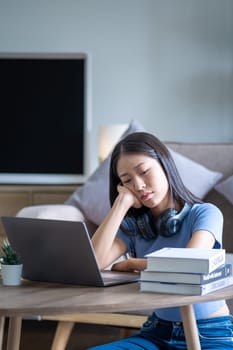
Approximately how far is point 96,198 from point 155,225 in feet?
5.30

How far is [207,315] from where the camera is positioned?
1789mm

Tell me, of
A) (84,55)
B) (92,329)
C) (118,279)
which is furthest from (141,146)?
(84,55)

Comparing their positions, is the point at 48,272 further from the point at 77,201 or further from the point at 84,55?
the point at 84,55

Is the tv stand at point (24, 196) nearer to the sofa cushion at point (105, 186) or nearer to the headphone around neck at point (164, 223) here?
the sofa cushion at point (105, 186)

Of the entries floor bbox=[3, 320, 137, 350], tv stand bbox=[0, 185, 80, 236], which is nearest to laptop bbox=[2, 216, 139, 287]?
floor bbox=[3, 320, 137, 350]

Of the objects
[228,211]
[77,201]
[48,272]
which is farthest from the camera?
[77,201]

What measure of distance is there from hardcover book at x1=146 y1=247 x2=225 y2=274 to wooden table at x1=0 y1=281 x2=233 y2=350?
0.05m

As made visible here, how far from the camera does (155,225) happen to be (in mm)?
1931

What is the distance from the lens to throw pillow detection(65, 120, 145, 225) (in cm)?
348

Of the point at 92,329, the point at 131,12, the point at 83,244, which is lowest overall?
the point at 92,329

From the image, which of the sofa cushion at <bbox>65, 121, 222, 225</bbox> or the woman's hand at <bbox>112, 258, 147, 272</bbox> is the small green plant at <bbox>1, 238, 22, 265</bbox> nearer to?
the woman's hand at <bbox>112, 258, 147, 272</bbox>

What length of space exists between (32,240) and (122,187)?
0.35 metres

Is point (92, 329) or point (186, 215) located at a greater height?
point (186, 215)

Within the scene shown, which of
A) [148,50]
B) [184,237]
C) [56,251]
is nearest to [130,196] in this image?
[184,237]
